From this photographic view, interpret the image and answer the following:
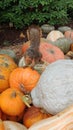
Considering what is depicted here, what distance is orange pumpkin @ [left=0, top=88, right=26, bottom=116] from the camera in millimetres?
1782

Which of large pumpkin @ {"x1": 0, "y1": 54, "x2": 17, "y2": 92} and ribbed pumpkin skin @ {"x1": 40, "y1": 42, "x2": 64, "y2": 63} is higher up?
large pumpkin @ {"x1": 0, "y1": 54, "x2": 17, "y2": 92}

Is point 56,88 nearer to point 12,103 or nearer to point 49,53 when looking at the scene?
point 12,103

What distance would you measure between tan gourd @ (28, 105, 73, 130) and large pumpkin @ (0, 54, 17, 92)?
536 millimetres

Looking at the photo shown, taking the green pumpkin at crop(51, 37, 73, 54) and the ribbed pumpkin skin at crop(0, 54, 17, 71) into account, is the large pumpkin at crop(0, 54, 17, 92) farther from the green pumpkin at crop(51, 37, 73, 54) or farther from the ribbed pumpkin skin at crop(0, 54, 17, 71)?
the green pumpkin at crop(51, 37, 73, 54)

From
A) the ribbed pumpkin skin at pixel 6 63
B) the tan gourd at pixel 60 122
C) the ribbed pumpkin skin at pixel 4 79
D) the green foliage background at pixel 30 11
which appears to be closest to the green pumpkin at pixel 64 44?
the ribbed pumpkin skin at pixel 6 63

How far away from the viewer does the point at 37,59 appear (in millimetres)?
2043

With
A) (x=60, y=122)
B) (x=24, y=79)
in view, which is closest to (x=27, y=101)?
(x=24, y=79)

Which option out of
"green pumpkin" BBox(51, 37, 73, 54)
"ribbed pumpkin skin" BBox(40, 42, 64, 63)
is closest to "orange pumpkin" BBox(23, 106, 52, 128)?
"ribbed pumpkin skin" BBox(40, 42, 64, 63)

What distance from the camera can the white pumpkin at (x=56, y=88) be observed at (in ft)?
5.35

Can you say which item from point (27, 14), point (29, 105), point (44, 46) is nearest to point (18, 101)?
point (29, 105)

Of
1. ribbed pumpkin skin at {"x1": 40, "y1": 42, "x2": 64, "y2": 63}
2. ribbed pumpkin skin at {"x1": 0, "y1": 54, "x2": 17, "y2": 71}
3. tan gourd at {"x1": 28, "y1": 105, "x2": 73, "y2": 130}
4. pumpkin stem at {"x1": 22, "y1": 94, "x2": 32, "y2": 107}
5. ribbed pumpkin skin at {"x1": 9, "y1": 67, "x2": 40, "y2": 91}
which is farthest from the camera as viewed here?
ribbed pumpkin skin at {"x1": 40, "y1": 42, "x2": 64, "y2": 63}

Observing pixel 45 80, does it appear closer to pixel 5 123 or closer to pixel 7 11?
pixel 5 123

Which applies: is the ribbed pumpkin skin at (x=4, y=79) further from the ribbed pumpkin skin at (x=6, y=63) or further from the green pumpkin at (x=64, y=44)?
the green pumpkin at (x=64, y=44)

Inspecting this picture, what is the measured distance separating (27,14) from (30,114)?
3922 millimetres
